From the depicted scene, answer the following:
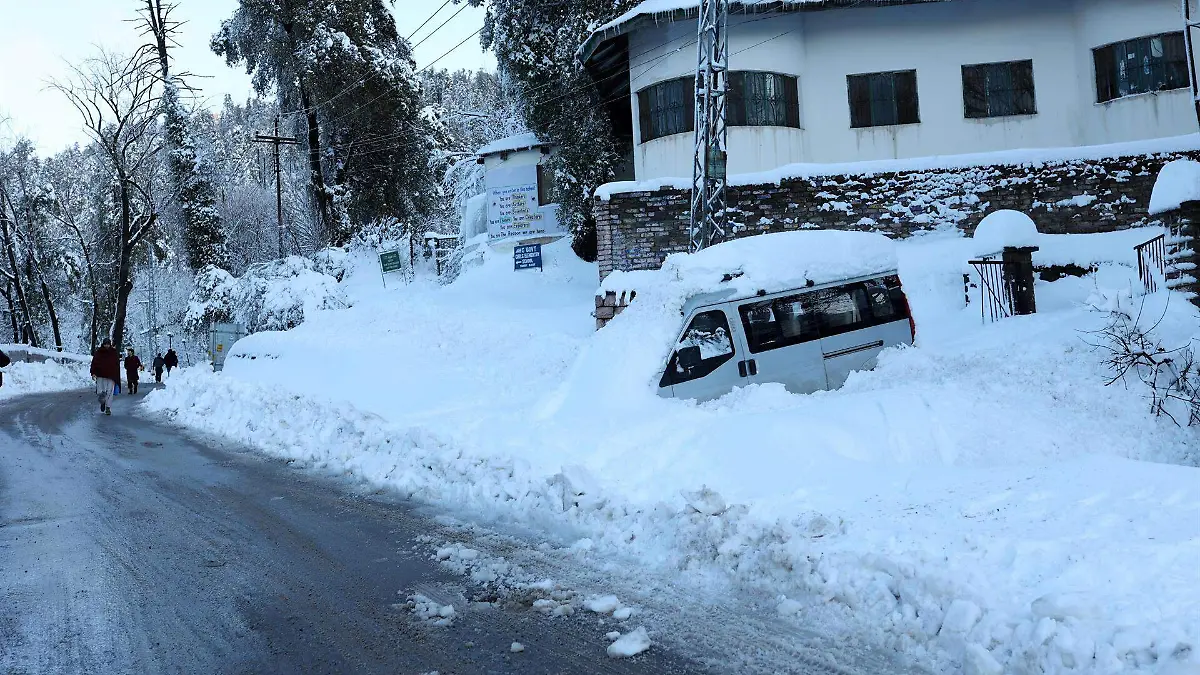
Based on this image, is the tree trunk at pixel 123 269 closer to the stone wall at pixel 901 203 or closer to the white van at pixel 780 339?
the stone wall at pixel 901 203

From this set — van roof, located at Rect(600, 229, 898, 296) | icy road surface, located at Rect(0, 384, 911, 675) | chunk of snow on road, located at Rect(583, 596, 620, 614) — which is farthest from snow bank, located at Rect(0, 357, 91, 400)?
chunk of snow on road, located at Rect(583, 596, 620, 614)

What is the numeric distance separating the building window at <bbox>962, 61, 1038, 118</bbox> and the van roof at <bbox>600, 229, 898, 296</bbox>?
12450 millimetres

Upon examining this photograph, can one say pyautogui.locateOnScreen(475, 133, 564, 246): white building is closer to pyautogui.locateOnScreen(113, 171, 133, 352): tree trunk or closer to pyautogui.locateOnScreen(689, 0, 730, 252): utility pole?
pyautogui.locateOnScreen(689, 0, 730, 252): utility pole

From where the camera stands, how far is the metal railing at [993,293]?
15.9 metres

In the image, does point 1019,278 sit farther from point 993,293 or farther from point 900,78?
point 900,78

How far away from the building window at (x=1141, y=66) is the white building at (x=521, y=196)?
1600cm

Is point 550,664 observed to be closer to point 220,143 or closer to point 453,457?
point 453,457

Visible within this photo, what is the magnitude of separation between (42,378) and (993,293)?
1293 inches

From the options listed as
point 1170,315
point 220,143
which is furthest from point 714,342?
point 220,143

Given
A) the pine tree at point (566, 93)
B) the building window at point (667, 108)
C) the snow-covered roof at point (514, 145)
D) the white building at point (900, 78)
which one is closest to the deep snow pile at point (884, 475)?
the white building at point (900, 78)

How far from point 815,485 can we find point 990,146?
57.3ft

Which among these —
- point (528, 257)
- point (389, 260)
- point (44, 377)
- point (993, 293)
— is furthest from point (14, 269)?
point (993, 293)

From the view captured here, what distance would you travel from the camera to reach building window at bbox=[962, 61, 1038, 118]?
21.6 m

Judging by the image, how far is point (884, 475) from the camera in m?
7.21
